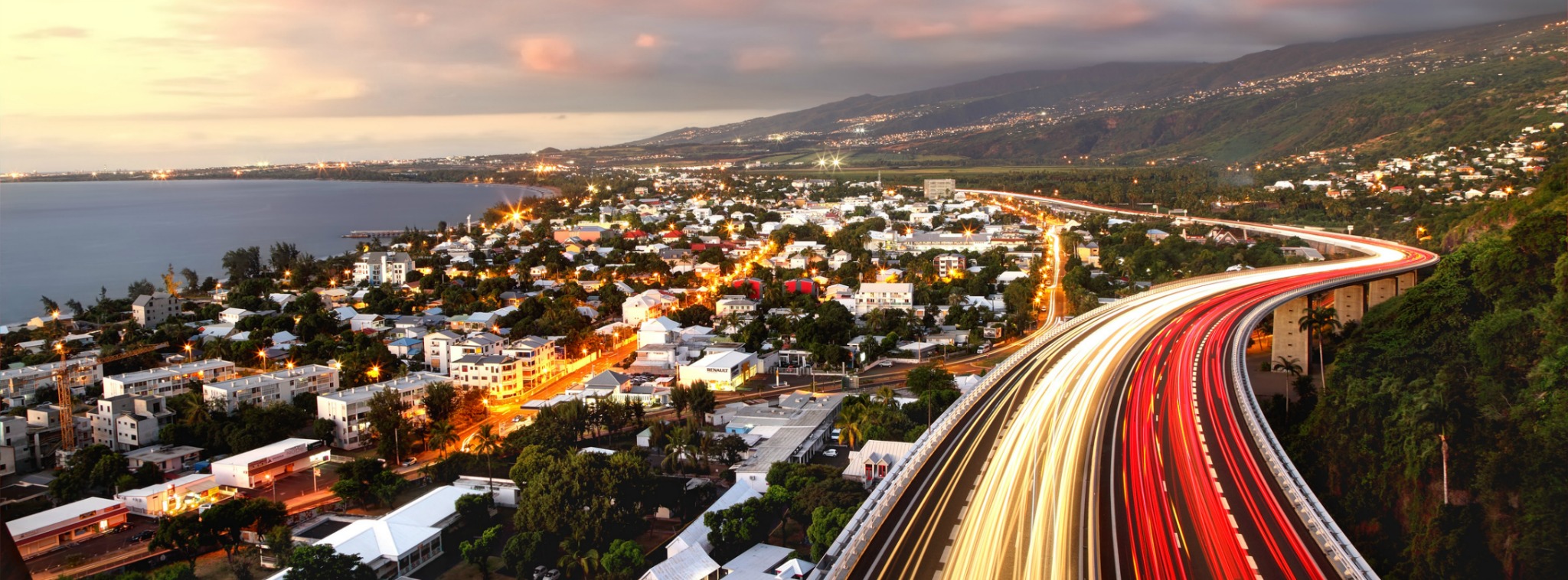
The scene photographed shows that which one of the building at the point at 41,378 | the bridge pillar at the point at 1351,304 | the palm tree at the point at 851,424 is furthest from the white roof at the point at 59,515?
the bridge pillar at the point at 1351,304

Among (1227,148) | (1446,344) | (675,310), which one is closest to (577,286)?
(675,310)

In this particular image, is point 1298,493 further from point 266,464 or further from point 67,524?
point 67,524

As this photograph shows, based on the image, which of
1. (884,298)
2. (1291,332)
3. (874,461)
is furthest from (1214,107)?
(874,461)

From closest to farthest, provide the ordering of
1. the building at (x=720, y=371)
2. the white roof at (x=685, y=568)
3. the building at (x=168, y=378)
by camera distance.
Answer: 1. the white roof at (x=685, y=568)
2. the building at (x=168, y=378)
3. the building at (x=720, y=371)

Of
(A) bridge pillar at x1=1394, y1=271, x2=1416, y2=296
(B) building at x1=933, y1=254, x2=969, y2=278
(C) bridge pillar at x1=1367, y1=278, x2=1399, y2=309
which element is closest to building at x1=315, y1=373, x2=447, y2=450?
(C) bridge pillar at x1=1367, y1=278, x2=1399, y2=309

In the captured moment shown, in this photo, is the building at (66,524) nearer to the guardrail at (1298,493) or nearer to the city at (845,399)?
the city at (845,399)

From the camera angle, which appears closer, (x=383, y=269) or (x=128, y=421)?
(x=128, y=421)

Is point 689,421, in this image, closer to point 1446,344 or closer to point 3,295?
point 1446,344

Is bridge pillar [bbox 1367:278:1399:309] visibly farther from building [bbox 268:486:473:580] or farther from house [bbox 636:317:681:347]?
building [bbox 268:486:473:580]
